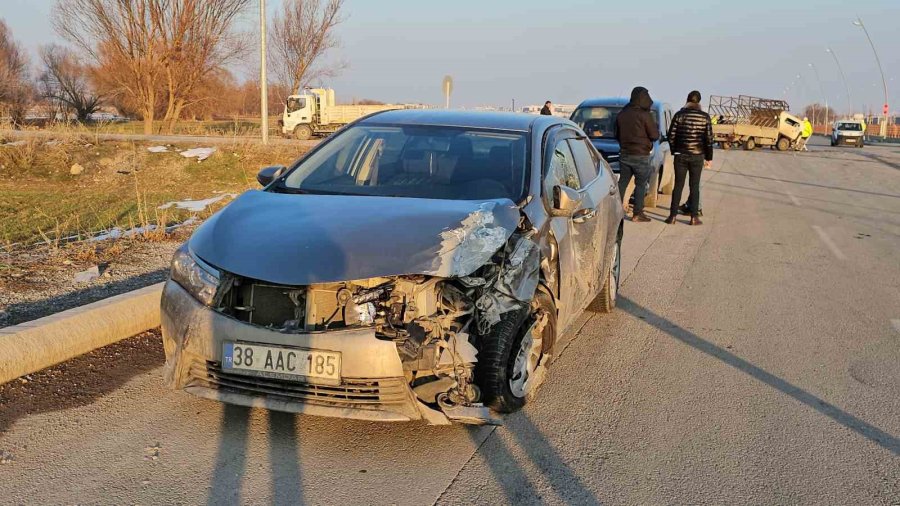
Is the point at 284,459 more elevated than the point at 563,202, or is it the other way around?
the point at 563,202

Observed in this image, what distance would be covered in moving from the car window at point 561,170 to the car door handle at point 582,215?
0.22 metres

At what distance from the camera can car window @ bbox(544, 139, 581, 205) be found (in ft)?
16.0

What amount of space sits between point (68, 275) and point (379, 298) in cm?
397

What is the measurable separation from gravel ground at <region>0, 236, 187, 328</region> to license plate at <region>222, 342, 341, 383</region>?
2388 millimetres

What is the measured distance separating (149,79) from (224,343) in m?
30.7

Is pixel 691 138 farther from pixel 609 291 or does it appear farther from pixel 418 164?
pixel 418 164

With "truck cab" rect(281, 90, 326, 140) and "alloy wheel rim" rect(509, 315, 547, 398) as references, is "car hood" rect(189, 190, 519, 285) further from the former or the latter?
"truck cab" rect(281, 90, 326, 140)

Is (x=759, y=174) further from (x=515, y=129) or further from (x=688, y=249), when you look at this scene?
(x=515, y=129)

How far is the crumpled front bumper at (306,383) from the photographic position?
139 inches

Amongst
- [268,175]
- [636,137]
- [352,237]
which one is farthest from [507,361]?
[636,137]

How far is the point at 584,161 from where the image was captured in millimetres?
6078

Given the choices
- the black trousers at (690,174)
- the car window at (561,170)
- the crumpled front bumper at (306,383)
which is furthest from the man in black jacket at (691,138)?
the crumpled front bumper at (306,383)

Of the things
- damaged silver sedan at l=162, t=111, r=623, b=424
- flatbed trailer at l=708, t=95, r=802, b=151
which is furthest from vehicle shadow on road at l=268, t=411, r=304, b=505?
flatbed trailer at l=708, t=95, r=802, b=151

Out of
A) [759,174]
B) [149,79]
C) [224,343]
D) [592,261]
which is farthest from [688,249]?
[149,79]
